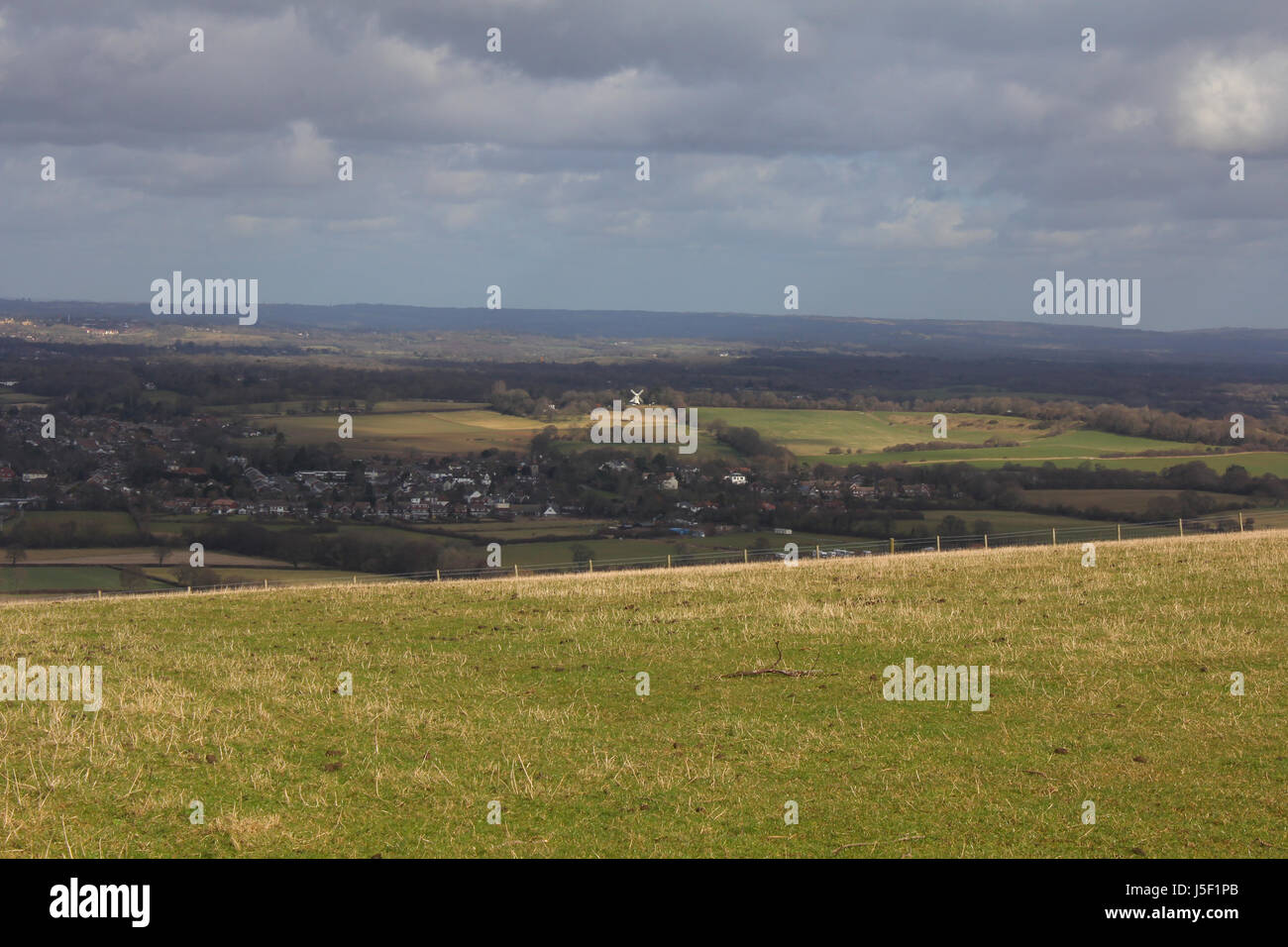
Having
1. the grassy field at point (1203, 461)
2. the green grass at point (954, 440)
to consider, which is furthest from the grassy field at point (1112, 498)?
the green grass at point (954, 440)

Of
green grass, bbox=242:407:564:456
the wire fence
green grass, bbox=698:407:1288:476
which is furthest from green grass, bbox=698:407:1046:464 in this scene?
the wire fence

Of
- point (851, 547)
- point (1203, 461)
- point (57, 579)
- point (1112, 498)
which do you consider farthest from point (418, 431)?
point (1203, 461)

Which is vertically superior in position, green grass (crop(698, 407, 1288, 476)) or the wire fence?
green grass (crop(698, 407, 1288, 476))

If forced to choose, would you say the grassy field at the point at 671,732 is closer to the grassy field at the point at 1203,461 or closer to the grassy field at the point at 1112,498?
the grassy field at the point at 1112,498

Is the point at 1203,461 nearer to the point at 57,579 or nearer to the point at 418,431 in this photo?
the point at 418,431

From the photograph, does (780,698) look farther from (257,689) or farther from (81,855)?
(81,855)

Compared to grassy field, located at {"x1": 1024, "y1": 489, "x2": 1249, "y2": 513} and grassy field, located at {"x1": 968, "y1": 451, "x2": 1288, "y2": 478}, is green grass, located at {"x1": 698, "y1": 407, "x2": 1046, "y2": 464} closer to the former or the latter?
grassy field, located at {"x1": 968, "y1": 451, "x2": 1288, "y2": 478}

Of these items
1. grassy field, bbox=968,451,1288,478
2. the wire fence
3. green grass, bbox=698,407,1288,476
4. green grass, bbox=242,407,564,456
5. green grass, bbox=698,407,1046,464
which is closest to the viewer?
the wire fence

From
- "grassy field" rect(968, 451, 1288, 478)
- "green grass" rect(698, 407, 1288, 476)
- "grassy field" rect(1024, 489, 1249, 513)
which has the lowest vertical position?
"grassy field" rect(1024, 489, 1249, 513)
